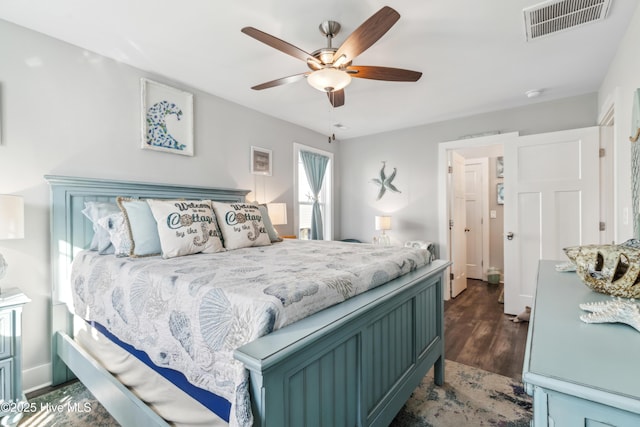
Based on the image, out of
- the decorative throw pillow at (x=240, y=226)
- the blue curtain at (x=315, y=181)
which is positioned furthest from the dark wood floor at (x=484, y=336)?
the blue curtain at (x=315, y=181)

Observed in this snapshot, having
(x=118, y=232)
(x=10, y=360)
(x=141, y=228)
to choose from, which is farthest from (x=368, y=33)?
(x=10, y=360)

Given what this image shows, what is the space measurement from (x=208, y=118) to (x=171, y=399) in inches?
107

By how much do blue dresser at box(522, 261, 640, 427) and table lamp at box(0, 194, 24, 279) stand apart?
249 centimetres

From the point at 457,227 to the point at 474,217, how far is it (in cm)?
129

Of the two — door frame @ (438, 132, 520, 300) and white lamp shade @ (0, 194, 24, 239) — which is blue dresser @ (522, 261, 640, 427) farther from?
door frame @ (438, 132, 520, 300)

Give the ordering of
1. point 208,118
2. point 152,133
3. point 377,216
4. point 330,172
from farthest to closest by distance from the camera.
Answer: point 330,172
point 377,216
point 208,118
point 152,133

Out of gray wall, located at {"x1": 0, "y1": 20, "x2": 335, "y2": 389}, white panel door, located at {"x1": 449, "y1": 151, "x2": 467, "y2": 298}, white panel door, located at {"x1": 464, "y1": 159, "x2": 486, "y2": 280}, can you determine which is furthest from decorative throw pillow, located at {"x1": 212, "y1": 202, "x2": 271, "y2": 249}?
white panel door, located at {"x1": 464, "y1": 159, "x2": 486, "y2": 280}

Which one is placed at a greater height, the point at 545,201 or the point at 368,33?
the point at 368,33

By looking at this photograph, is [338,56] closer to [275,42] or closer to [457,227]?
[275,42]

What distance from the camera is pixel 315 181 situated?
4.71 m

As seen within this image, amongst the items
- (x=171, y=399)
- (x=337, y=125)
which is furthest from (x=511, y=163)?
(x=171, y=399)

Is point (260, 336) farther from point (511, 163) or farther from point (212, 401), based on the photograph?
point (511, 163)

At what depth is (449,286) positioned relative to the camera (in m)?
4.19

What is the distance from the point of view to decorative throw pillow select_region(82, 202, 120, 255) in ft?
6.90
